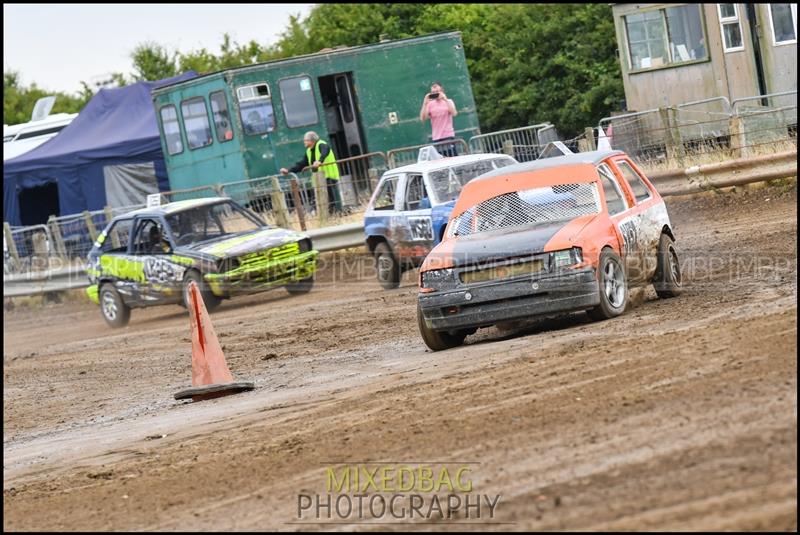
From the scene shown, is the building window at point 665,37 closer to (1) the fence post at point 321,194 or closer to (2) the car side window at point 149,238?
(1) the fence post at point 321,194

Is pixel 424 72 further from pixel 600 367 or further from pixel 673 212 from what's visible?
pixel 600 367

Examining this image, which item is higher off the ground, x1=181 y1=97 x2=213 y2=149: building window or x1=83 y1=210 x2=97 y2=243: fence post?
x1=181 y1=97 x2=213 y2=149: building window

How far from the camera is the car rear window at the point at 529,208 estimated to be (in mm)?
11945

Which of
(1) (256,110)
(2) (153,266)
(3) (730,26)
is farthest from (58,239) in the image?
(3) (730,26)

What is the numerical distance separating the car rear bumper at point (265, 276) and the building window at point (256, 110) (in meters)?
6.88

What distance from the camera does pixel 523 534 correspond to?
218 inches

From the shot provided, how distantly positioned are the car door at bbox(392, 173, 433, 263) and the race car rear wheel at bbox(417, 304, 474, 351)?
5.20 metres

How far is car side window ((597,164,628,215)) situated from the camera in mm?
12039

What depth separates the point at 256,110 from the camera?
84.9ft

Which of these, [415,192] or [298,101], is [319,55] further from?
[415,192]

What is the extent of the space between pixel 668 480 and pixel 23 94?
223 feet

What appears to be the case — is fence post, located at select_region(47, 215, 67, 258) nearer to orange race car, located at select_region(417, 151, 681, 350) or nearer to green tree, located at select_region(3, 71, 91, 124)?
orange race car, located at select_region(417, 151, 681, 350)

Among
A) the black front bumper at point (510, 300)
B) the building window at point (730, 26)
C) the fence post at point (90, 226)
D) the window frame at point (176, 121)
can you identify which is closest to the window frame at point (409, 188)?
the black front bumper at point (510, 300)
